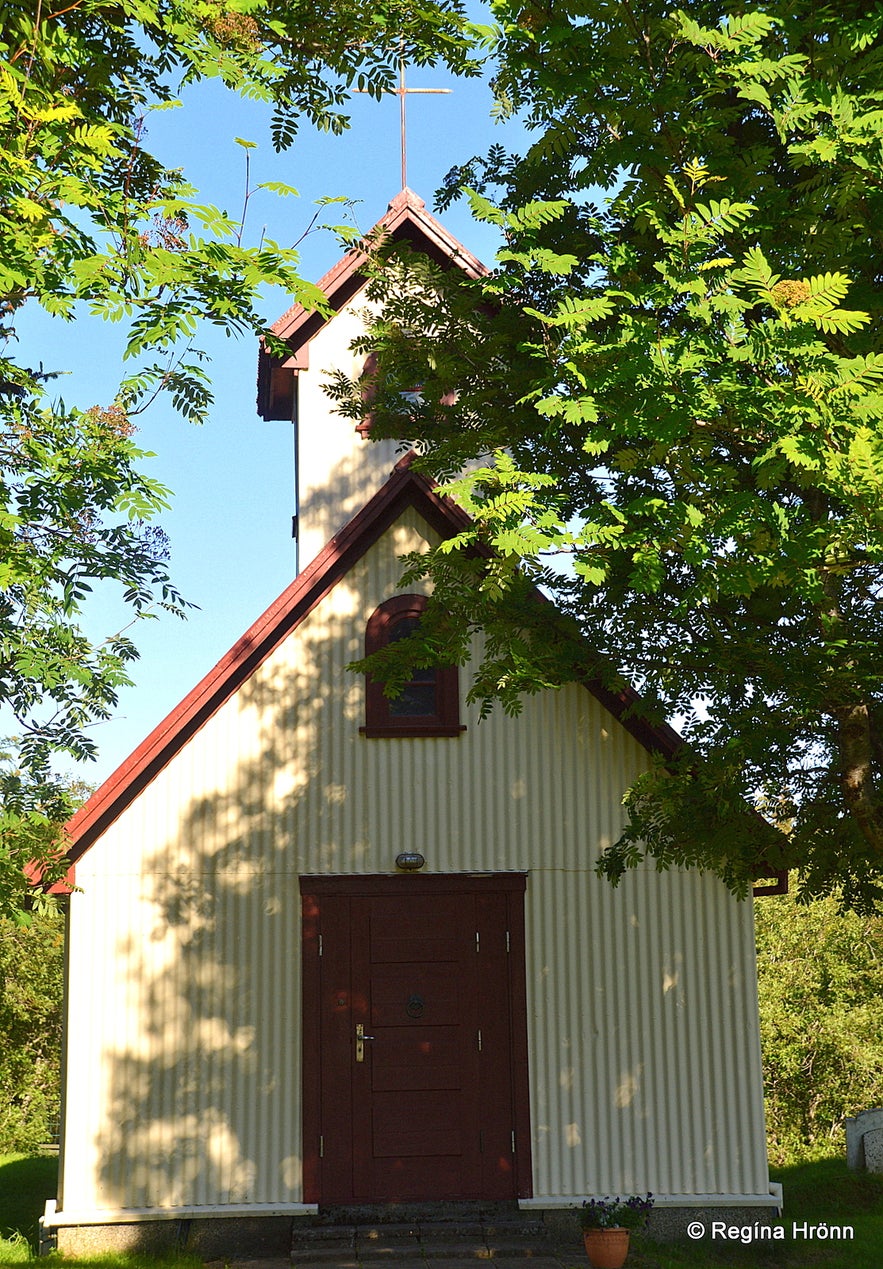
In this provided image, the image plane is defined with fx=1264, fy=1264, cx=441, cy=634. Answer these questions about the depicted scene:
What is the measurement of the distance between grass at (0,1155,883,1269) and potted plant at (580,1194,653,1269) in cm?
22

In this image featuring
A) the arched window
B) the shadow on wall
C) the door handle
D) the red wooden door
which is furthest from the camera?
the arched window

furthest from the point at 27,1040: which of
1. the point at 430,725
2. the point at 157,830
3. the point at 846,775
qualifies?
the point at 846,775

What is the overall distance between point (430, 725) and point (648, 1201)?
463cm

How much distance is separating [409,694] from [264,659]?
144cm

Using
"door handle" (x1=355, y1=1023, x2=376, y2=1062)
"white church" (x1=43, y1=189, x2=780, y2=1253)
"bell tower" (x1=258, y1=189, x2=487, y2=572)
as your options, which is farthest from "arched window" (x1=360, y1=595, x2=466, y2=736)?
"bell tower" (x1=258, y1=189, x2=487, y2=572)

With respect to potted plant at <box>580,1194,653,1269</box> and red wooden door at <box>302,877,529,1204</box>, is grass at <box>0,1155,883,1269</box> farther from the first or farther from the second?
red wooden door at <box>302,877,529,1204</box>

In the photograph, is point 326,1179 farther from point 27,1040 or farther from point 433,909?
point 27,1040

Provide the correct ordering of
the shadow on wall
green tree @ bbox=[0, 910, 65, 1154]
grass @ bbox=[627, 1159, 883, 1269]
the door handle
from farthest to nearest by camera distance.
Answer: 1. green tree @ bbox=[0, 910, 65, 1154]
2. the door handle
3. the shadow on wall
4. grass @ bbox=[627, 1159, 883, 1269]

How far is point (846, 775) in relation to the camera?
9094 millimetres

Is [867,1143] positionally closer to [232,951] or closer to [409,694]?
[409,694]

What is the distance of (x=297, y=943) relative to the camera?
11664 millimetres

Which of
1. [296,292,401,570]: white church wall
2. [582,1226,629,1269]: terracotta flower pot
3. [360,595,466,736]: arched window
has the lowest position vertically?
[582,1226,629,1269]: terracotta flower pot

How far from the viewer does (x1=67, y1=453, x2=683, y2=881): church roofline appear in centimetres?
1136

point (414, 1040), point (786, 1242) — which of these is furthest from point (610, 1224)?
point (414, 1040)
